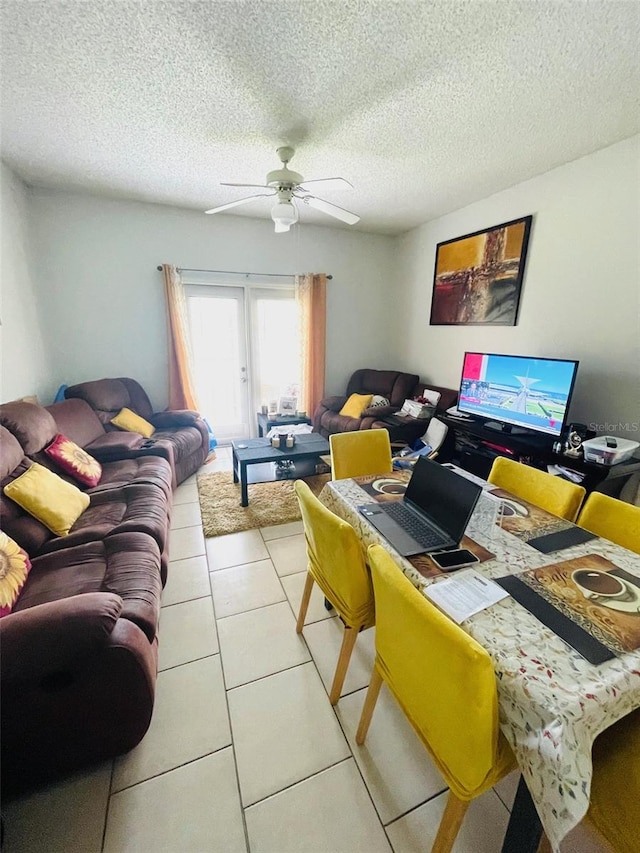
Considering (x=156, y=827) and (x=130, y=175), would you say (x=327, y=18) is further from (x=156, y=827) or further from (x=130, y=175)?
(x=156, y=827)

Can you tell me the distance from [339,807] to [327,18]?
2.91 meters

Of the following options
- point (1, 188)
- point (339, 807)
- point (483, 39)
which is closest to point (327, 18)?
point (483, 39)

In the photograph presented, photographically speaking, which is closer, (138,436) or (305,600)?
(305,600)

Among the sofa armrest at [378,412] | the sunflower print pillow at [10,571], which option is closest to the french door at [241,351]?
the sofa armrest at [378,412]

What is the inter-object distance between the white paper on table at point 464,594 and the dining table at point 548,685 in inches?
0.7

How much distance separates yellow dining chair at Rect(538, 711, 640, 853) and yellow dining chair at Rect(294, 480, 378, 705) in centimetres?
71

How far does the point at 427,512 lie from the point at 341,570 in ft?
1.35

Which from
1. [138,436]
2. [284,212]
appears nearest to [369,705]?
[284,212]

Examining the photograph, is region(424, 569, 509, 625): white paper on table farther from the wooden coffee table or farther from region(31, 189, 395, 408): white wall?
region(31, 189, 395, 408): white wall

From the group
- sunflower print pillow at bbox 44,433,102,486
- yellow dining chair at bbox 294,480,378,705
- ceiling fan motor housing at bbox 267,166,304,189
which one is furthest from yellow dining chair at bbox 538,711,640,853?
ceiling fan motor housing at bbox 267,166,304,189

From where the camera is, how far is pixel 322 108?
6.21 feet

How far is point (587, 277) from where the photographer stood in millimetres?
2453

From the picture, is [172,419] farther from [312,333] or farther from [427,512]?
[427,512]

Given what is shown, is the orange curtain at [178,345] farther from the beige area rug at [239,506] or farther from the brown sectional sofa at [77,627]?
the brown sectional sofa at [77,627]
